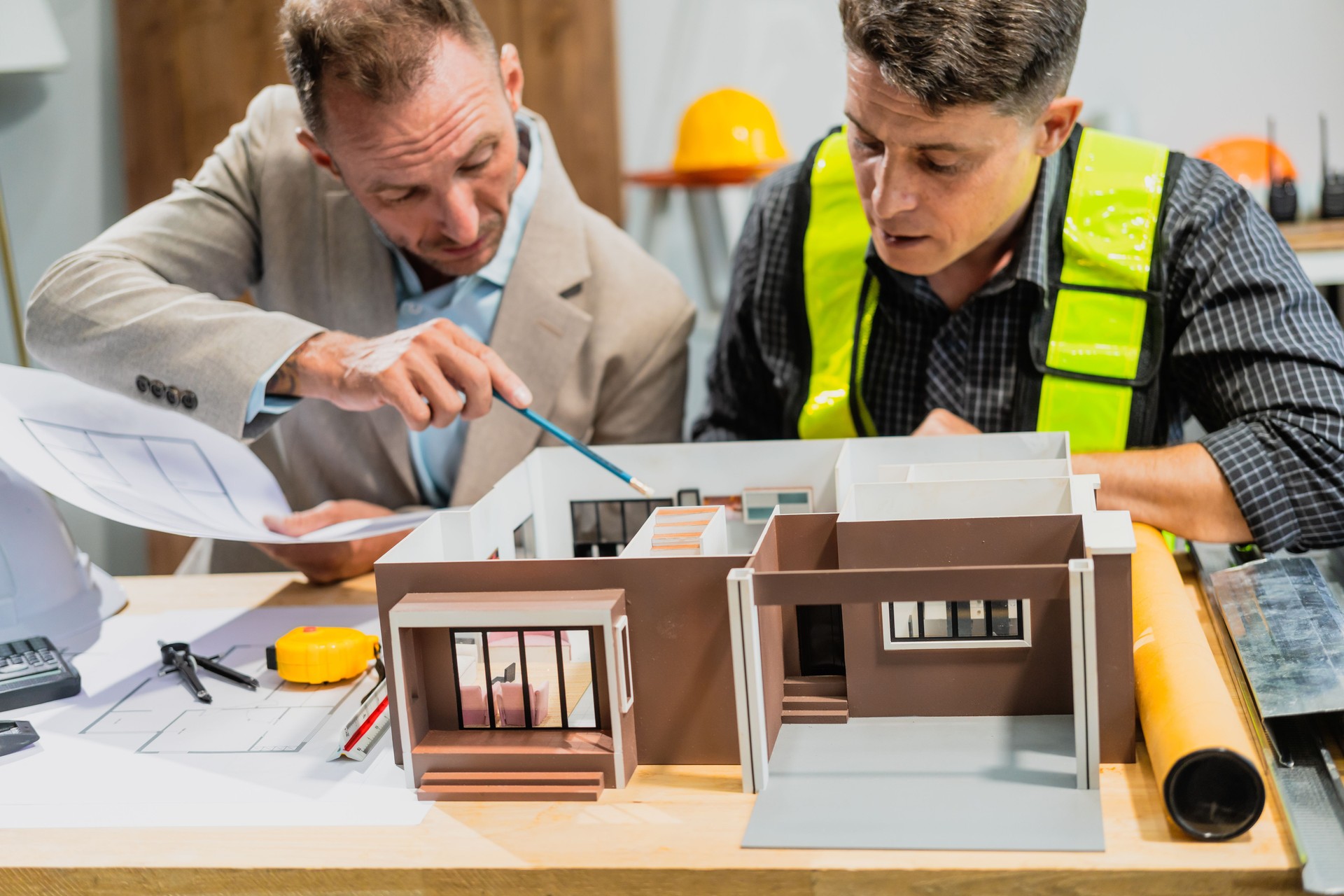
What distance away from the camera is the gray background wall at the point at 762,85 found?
2.95 m

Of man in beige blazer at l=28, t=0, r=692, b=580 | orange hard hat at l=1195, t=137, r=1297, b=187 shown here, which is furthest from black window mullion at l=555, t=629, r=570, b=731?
orange hard hat at l=1195, t=137, r=1297, b=187

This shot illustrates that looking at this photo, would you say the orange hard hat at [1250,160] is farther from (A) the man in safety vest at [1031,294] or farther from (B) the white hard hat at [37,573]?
(B) the white hard hat at [37,573]

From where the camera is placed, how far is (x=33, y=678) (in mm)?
1150

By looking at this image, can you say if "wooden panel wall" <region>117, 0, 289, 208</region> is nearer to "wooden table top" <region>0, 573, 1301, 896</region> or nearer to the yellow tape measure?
the yellow tape measure

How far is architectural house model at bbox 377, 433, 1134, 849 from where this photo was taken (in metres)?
0.83

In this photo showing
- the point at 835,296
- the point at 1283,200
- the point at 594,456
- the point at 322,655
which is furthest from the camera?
the point at 1283,200

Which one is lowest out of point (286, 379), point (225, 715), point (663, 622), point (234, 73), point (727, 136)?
point (225, 715)

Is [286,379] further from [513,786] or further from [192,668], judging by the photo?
[513,786]

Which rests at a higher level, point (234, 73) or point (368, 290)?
point (234, 73)

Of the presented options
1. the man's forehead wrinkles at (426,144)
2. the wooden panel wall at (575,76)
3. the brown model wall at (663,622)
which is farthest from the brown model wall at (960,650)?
the wooden panel wall at (575,76)

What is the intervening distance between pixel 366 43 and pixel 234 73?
1.97 metres

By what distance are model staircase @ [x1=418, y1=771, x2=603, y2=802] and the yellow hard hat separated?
244 cm

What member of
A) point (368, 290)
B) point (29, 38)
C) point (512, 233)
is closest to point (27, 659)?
point (368, 290)

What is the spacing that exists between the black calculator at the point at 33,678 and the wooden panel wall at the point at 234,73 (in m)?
2.23
